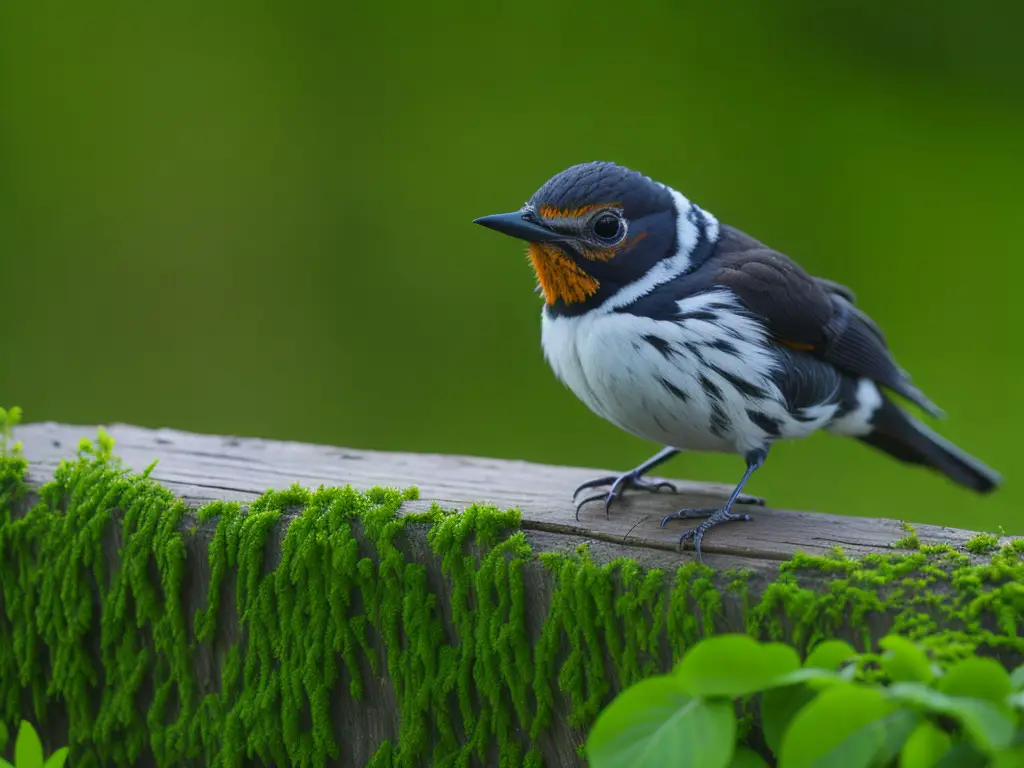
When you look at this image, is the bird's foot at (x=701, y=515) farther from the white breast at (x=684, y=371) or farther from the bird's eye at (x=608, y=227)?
the bird's eye at (x=608, y=227)

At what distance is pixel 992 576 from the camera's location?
1.63 metres

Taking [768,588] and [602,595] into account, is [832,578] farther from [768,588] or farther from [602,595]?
[602,595]

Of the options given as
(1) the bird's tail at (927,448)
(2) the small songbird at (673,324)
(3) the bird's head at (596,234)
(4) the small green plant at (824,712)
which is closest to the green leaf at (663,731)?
(4) the small green plant at (824,712)

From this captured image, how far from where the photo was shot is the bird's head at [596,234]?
2.31m

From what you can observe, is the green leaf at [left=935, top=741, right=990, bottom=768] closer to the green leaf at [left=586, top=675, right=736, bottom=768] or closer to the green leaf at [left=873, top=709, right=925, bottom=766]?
the green leaf at [left=873, top=709, right=925, bottom=766]

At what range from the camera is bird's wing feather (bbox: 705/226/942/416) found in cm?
238

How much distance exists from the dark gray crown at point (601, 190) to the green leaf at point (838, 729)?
4.44 ft

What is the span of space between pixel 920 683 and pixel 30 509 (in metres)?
1.91

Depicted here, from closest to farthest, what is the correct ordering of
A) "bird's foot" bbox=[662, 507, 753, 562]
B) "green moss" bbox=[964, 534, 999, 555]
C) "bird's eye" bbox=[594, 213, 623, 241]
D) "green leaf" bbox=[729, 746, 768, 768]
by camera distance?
"green leaf" bbox=[729, 746, 768, 768] → "green moss" bbox=[964, 534, 999, 555] → "bird's foot" bbox=[662, 507, 753, 562] → "bird's eye" bbox=[594, 213, 623, 241]

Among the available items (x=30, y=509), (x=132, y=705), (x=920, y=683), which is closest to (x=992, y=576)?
(x=920, y=683)

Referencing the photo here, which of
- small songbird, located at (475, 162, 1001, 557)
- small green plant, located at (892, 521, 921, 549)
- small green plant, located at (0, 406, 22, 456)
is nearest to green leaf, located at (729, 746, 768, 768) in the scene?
small green plant, located at (892, 521, 921, 549)

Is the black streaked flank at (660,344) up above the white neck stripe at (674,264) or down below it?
below

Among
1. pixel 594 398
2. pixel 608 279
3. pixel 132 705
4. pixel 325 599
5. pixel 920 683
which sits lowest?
pixel 132 705

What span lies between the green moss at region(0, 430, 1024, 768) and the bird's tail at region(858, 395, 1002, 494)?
3.06 feet
